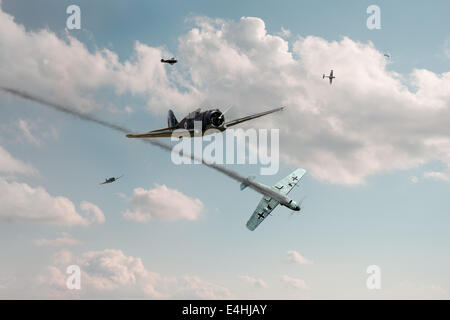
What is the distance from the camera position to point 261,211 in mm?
78375

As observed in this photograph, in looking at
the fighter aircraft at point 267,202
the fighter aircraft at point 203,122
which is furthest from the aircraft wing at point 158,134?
the fighter aircraft at point 267,202

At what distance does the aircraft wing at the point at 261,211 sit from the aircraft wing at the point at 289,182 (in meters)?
5.09

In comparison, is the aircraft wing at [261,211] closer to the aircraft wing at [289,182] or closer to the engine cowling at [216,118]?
the aircraft wing at [289,182]

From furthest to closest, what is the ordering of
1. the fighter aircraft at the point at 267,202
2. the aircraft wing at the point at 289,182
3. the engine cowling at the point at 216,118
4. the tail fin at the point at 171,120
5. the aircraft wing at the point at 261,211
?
the aircraft wing at the point at 289,182 → the aircraft wing at the point at 261,211 → the fighter aircraft at the point at 267,202 → the tail fin at the point at 171,120 → the engine cowling at the point at 216,118

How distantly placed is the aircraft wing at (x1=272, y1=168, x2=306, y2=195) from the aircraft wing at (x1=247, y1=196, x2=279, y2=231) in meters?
5.09

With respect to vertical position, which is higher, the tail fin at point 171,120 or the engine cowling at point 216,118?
the tail fin at point 171,120

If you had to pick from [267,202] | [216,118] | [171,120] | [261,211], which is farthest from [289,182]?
[216,118]

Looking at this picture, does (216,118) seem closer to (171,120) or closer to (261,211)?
(171,120)

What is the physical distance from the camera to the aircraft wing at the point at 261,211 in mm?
77000

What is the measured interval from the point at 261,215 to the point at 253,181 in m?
7.78

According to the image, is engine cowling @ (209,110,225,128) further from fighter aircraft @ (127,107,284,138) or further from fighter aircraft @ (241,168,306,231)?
fighter aircraft @ (241,168,306,231)
